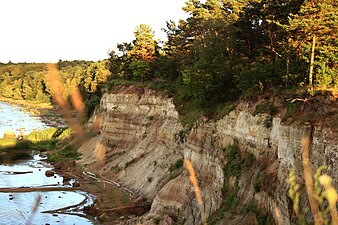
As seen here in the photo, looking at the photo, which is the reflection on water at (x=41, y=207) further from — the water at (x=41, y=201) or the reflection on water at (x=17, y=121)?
the reflection on water at (x=17, y=121)

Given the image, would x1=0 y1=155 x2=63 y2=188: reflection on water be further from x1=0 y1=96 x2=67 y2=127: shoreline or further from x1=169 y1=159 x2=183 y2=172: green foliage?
x1=0 y1=96 x2=67 y2=127: shoreline

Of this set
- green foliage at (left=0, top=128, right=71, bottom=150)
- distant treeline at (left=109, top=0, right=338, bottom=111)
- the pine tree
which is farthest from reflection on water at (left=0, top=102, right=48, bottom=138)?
the pine tree

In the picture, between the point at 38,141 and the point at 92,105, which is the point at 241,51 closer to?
the point at 92,105

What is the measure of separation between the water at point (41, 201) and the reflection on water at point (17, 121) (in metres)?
42.0

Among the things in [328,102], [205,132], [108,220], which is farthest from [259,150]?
[108,220]

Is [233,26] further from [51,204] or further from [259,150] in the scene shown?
[51,204]

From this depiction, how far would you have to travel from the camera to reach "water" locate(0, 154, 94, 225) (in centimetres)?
3803

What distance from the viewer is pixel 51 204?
43.0m

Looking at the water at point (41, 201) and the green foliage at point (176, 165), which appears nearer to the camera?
the water at point (41, 201)

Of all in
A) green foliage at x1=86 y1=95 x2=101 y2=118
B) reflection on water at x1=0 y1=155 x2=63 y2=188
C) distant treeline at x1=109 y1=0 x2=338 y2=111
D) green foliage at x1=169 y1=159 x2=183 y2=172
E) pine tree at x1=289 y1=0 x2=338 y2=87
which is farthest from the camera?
green foliage at x1=86 y1=95 x2=101 y2=118

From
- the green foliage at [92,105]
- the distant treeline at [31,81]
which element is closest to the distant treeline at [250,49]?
the green foliage at [92,105]

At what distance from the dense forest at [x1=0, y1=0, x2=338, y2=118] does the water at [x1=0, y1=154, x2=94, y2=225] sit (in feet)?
53.6

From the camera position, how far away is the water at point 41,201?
125 ft

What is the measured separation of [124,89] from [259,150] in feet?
129
